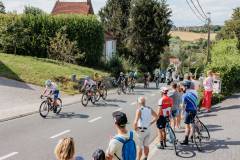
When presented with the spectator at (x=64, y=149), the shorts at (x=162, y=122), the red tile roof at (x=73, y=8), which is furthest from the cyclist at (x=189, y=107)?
the red tile roof at (x=73, y=8)

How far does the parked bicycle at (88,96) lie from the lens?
2381 centimetres

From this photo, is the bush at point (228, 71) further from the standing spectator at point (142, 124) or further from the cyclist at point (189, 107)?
the standing spectator at point (142, 124)

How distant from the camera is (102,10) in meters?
76.2

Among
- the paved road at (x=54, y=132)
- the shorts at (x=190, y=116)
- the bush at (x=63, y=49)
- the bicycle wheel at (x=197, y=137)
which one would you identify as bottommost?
the paved road at (x=54, y=132)

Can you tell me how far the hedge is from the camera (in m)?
41.0

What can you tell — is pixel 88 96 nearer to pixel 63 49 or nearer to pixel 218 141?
pixel 218 141

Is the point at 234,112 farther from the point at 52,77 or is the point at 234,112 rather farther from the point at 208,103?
the point at 52,77

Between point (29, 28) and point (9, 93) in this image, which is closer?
point (9, 93)

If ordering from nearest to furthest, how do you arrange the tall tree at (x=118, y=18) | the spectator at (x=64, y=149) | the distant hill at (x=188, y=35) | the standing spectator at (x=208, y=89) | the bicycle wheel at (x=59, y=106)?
the spectator at (x=64, y=149) < the bicycle wheel at (x=59, y=106) < the standing spectator at (x=208, y=89) < the tall tree at (x=118, y=18) < the distant hill at (x=188, y=35)

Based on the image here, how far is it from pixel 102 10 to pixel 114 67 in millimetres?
31633

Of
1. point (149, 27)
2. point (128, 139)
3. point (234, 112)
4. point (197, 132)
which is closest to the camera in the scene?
point (128, 139)

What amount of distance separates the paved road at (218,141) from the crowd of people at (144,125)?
53 cm

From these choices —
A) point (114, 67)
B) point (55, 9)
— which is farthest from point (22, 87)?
point (55, 9)

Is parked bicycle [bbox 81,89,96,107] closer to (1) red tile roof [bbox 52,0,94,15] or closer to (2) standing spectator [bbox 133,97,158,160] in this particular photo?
(2) standing spectator [bbox 133,97,158,160]
